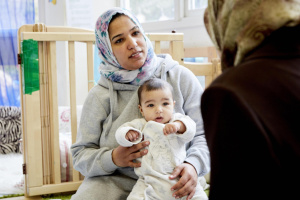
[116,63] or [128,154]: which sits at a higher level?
[116,63]

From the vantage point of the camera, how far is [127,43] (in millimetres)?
1565

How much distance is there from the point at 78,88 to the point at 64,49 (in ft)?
→ 1.40

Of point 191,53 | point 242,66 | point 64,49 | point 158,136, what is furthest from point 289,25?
point 64,49

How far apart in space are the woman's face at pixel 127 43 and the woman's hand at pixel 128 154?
35 cm

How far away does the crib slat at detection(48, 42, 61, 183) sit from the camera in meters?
1.93

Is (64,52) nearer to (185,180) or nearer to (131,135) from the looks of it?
(131,135)

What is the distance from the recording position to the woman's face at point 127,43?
1.56 metres

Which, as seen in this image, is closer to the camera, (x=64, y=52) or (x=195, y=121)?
(x=195, y=121)

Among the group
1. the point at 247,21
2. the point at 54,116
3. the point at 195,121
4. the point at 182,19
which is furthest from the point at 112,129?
the point at 182,19

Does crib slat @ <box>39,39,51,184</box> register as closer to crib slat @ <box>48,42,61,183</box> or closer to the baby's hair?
crib slat @ <box>48,42,61,183</box>

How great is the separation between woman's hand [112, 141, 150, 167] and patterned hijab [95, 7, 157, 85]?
0.31 metres

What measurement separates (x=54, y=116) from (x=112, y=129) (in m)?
0.51

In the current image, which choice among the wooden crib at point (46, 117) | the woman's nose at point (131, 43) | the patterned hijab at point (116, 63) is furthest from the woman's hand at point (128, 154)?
the wooden crib at point (46, 117)

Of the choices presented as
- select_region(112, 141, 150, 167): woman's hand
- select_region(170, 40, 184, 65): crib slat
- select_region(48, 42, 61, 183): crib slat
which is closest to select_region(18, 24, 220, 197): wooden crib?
select_region(48, 42, 61, 183): crib slat
